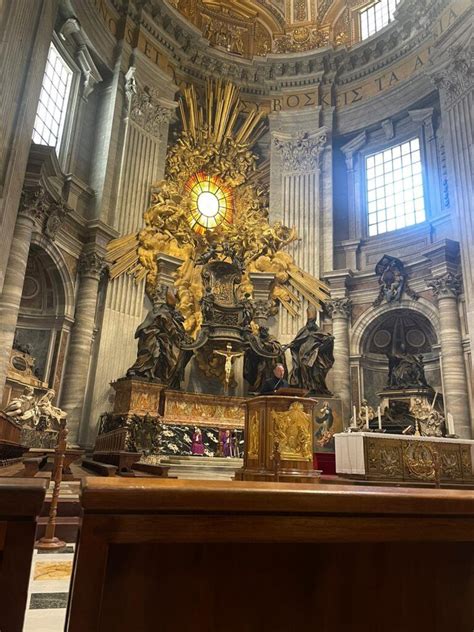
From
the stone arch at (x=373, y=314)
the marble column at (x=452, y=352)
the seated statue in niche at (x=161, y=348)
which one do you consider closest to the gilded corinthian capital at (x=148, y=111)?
the seated statue in niche at (x=161, y=348)

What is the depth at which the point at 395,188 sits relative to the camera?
14242 mm

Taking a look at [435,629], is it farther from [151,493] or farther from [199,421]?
[199,421]

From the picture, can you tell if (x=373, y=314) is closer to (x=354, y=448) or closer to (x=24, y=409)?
(x=354, y=448)

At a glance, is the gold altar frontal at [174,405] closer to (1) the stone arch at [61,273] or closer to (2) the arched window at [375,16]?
(1) the stone arch at [61,273]

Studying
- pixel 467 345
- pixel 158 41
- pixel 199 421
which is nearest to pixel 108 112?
pixel 158 41

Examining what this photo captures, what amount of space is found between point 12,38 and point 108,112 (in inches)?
178

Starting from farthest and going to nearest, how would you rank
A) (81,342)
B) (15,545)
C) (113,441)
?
(81,342) → (113,441) → (15,545)

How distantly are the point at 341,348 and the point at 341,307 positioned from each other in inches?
47.6

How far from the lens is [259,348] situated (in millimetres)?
11562

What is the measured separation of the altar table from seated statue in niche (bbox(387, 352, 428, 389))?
403cm

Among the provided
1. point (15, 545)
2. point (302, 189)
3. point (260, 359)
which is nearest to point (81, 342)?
point (260, 359)

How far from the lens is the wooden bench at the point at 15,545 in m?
0.90

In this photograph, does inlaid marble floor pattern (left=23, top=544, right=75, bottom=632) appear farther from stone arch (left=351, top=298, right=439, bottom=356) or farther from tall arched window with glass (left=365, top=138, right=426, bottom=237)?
tall arched window with glass (left=365, top=138, right=426, bottom=237)

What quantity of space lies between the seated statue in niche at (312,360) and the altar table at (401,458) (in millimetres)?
A: 3864
